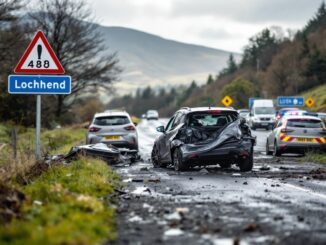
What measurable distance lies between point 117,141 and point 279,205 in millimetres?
14038

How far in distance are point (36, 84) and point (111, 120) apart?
1000cm

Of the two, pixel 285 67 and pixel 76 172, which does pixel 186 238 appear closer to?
pixel 76 172

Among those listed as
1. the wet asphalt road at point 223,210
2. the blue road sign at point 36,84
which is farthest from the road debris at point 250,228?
the blue road sign at point 36,84

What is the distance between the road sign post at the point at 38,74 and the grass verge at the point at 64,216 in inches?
95.7

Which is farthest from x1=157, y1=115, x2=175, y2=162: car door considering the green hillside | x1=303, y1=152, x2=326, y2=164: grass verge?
the green hillside

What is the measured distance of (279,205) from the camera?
30.1 ft

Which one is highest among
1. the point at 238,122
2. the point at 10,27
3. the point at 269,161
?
the point at 10,27

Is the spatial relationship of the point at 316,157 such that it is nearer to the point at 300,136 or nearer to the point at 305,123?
the point at 300,136

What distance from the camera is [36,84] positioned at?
13.4 metres

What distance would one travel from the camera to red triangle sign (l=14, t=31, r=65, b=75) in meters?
13.1

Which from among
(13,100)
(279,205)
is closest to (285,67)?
(13,100)

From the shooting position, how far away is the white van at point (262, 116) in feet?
179

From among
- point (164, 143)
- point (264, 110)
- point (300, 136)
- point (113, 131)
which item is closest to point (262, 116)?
point (264, 110)

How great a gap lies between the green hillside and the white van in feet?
86.6
